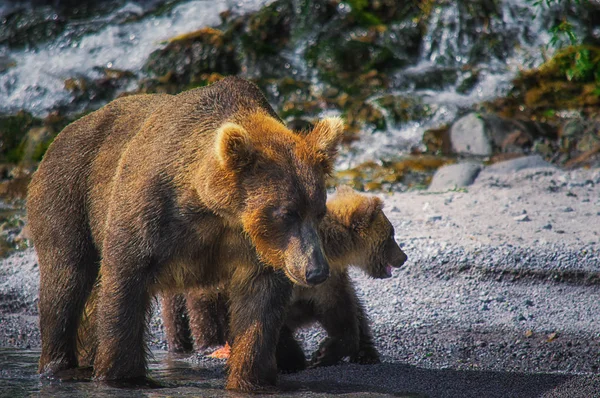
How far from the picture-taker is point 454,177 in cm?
1451

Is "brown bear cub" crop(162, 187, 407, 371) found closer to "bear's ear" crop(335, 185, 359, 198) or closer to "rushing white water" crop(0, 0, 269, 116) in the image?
"bear's ear" crop(335, 185, 359, 198)

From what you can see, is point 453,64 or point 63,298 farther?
point 453,64

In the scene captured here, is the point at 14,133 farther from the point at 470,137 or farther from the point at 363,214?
the point at 363,214

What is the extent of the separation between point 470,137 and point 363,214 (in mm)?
10404

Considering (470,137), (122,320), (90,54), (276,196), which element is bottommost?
(122,320)

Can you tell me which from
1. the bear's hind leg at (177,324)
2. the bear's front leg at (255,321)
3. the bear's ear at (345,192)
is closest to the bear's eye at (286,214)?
the bear's front leg at (255,321)

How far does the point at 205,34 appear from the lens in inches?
906

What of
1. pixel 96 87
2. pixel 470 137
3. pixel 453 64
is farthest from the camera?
pixel 96 87

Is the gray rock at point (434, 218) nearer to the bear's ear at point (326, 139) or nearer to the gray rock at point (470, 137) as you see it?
the bear's ear at point (326, 139)

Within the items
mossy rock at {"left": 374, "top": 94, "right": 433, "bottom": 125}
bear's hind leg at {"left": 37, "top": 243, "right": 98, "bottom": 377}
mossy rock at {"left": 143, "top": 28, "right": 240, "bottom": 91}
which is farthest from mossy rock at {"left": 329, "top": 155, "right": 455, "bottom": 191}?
bear's hind leg at {"left": 37, "top": 243, "right": 98, "bottom": 377}

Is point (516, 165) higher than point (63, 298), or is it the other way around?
point (516, 165)

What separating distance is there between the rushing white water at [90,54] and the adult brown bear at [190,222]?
15495 mm

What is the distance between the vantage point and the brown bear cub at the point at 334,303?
7.90m

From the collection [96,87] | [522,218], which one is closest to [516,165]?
[522,218]
